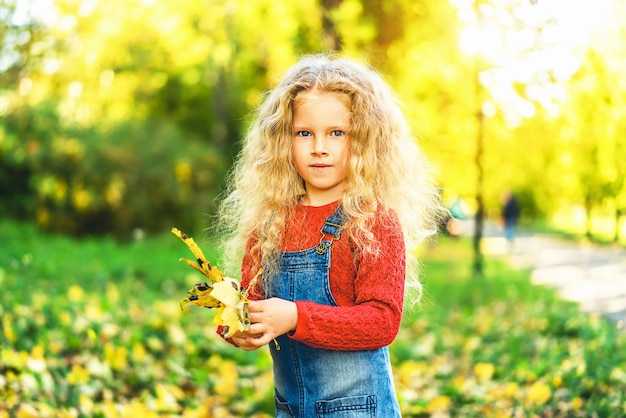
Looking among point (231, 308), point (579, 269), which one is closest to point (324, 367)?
point (231, 308)

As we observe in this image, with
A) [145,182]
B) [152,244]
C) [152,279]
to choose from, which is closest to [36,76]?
[152,279]

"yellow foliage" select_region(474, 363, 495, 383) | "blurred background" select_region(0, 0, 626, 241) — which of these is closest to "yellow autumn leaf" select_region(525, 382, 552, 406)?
"yellow foliage" select_region(474, 363, 495, 383)

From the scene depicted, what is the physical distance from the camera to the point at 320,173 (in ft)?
7.33

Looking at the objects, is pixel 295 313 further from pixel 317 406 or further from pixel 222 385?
pixel 222 385

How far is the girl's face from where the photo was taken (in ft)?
7.29

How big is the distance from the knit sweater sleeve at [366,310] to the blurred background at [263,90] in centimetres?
105

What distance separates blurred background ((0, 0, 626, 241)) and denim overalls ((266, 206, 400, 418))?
0.95 m

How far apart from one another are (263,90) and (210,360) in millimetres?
2322

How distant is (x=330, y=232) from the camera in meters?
2.15

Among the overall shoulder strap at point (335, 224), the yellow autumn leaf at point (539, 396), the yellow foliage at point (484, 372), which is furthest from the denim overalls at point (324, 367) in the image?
the yellow foliage at point (484, 372)

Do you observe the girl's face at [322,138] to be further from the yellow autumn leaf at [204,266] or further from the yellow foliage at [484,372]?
the yellow foliage at [484,372]

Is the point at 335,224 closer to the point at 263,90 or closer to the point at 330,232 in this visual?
the point at 330,232

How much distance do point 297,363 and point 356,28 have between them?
331 inches

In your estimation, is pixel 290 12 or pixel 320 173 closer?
pixel 320 173
